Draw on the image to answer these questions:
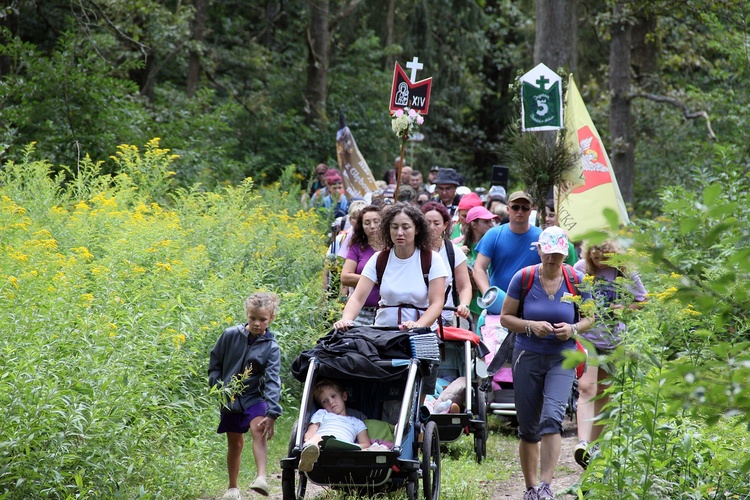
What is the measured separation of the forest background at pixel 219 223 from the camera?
208 inches

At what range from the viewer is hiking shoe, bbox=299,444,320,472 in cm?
606

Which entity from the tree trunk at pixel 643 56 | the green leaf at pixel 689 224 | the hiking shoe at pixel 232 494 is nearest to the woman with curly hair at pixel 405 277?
the hiking shoe at pixel 232 494

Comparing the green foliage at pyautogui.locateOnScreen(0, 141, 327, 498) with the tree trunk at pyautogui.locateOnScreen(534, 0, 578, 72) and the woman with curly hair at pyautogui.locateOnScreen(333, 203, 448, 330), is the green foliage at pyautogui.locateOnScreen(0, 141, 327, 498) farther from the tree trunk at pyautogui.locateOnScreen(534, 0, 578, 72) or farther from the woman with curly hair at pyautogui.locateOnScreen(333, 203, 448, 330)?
the tree trunk at pyautogui.locateOnScreen(534, 0, 578, 72)

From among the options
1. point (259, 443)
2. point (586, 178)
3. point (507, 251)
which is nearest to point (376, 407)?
point (259, 443)

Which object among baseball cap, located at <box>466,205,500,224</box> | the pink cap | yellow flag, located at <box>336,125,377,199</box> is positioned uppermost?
yellow flag, located at <box>336,125,377,199</box>

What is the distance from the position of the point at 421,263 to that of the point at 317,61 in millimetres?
19631

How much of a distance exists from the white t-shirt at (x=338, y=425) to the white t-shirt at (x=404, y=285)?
3.61 ft

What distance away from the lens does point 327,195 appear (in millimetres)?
18484

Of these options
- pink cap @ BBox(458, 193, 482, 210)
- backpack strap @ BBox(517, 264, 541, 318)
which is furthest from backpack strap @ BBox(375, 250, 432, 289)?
pink cap @ BBox(458, 193, 482, 210)

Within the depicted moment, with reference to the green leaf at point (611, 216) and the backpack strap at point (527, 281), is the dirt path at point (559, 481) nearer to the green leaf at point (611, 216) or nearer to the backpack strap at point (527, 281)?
the backpack strap at point (527, 281)

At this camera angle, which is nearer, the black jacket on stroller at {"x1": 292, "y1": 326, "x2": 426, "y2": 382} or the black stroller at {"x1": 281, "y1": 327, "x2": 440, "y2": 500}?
the black stroller at {"x1": 281, "y1": 327, "x2": 440, "y2": 500}

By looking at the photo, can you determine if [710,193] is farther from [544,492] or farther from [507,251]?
[507,251]

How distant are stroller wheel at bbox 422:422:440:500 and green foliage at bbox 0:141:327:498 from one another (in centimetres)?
153

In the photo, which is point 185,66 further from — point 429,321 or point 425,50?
point 429,321
